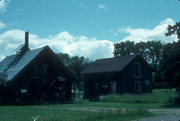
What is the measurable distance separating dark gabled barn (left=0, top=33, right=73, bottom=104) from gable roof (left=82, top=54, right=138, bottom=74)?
864cm

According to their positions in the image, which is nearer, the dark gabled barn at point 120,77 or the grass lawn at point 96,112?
the grass lawn at point 96,112

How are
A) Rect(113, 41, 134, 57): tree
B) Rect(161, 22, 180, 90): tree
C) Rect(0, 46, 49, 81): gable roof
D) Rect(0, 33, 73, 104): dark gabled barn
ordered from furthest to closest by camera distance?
1. Rect(113, 41, 134, 57): tree
2. Rect(0, 46, 49, 81): gable roof
3. Rect(0, 33, 73, 104): dark gabled barn
4. Rect(161, 22, 180, 90): tree

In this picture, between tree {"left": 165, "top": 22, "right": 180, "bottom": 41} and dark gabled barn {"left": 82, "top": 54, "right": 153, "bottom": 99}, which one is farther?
dark gabled barn {"left": 82, "top": 54, "right": 153, "bottom": 99}

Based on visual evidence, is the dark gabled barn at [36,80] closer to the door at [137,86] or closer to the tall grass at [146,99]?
the tall grass at [146,99]

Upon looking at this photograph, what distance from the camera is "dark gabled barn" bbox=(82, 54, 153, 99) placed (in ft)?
164

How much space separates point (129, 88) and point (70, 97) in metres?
10.1

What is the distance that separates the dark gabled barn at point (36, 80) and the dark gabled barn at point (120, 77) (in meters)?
7.97

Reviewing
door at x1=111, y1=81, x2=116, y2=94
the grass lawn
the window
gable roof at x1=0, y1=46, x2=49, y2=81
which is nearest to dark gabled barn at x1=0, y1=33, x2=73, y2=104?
gable roof at x1=0, y1=46, x2=49, y2=81

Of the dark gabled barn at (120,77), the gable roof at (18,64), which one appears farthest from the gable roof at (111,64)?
the gable roof at (18,64)

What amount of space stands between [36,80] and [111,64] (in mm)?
15693

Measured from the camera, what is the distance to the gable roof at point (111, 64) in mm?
50906

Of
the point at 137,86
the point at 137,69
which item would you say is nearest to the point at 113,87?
the point at 137,86

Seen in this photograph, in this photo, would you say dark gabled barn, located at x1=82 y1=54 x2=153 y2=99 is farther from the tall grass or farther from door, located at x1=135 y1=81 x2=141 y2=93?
the tall grass

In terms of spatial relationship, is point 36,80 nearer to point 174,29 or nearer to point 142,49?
point 174,29
